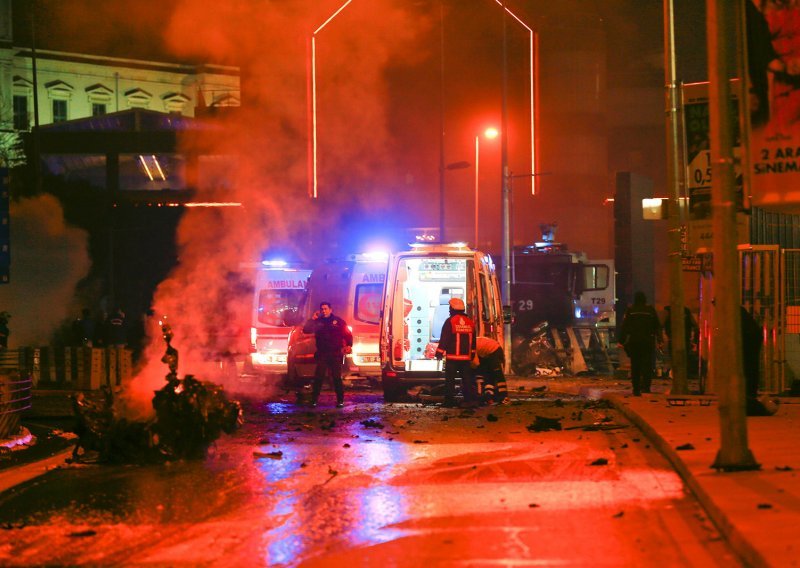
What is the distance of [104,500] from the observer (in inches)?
335

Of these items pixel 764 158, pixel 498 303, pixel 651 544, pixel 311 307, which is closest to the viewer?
pixel 651 544

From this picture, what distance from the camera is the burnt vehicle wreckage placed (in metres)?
10.5

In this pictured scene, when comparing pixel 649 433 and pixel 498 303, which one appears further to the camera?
pixel 498 303

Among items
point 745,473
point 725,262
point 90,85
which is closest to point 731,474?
point 745,473

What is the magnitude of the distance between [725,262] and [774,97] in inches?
70.8

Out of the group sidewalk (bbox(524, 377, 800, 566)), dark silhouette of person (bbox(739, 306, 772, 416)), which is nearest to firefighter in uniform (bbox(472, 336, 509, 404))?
sidewalk (bbox(524, 377, 800, 566))

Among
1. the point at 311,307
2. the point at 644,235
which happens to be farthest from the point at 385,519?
the point at 644,235

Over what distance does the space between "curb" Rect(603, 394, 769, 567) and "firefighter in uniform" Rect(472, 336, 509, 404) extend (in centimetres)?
361

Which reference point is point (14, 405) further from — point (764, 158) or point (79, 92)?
point (79, 92)

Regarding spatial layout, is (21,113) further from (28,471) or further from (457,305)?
(28,471)

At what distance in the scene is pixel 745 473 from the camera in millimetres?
8617

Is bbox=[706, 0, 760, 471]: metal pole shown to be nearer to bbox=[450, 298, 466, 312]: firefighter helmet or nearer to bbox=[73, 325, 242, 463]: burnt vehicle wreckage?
bbox=[73, 325, 242, 463]: burnt vehicle wreckage

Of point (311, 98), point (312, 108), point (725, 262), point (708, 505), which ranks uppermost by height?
point (311, 98)

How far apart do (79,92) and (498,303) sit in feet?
224
